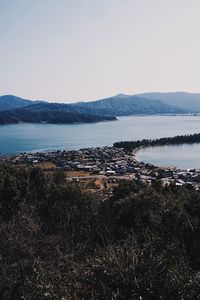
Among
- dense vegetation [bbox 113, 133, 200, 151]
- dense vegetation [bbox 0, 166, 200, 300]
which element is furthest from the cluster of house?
dense vegetation [bbox 0, 166, 200, 300]

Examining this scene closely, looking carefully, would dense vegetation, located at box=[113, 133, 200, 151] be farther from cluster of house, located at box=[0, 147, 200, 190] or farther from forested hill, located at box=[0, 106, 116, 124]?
forested hill, located at box=[0, 106, 116, 124]

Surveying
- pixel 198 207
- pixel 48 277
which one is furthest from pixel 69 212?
pixel 48 277

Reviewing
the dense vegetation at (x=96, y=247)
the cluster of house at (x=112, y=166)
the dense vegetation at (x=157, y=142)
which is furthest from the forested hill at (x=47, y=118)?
the dense vegetation at (x=96, y=247)

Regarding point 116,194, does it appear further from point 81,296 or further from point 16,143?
point 16,143

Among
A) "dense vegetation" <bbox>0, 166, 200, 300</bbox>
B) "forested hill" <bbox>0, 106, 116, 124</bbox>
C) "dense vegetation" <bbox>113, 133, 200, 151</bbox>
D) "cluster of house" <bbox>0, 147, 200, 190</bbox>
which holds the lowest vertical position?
"cluster of house" <bbox>0, 147, 200, 190</bbox>

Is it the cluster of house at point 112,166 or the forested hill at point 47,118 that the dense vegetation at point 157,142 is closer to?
the cluster of house at point 112,166

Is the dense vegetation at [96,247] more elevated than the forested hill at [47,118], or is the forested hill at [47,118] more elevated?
the forested hill at [47,118]

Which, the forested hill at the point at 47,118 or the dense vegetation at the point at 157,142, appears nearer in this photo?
the dense vegetation at the point at 157,142
